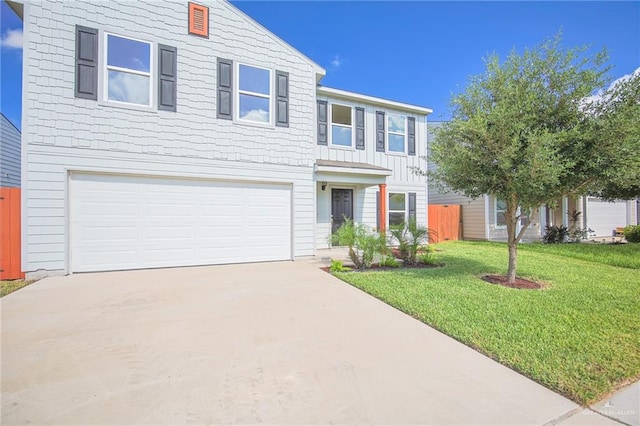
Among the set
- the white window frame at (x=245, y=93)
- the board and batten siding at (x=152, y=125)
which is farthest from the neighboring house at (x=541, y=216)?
the white window frame at (x=245, y=93)

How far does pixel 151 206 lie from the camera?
7320 mm

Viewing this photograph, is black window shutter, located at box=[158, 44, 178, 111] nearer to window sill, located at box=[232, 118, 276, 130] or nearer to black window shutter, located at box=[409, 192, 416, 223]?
window sill, located at box=[232, 118, 276, 130]

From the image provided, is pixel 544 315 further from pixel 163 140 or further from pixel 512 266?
pixel 163 140

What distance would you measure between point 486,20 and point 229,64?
24.3 feet

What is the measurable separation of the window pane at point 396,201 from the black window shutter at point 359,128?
2336mm

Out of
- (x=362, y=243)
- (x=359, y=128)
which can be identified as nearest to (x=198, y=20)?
(x=359, y=128)

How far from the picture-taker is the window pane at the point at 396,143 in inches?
473

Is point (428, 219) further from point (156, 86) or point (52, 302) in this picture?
point (52, 302)

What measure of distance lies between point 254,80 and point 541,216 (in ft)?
52.7

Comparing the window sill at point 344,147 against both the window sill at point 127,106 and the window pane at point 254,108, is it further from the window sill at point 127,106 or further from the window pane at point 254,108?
the window sill at point 127,106

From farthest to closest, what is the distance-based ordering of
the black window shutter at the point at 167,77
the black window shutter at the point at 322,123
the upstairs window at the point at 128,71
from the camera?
the black window shutter at the point at 322,123, the black window shutter at the point at 167,77, the upstairs window at the point at 128,71

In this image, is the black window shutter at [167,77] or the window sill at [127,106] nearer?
the window sill at [127,106]

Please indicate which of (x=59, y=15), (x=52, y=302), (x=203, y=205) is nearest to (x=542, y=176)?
(x=203, y=205)

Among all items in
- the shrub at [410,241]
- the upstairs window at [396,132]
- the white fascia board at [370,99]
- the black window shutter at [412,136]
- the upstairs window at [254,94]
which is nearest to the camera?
the shrub at [410,241]
